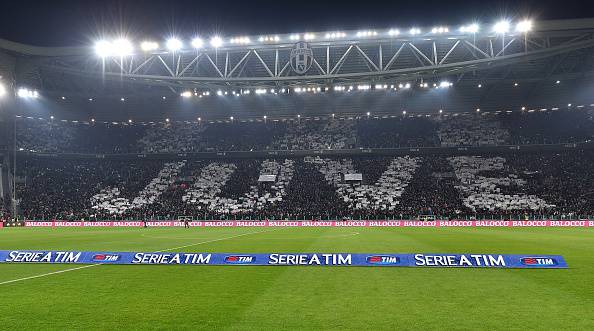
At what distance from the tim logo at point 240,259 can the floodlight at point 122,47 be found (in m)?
29.5

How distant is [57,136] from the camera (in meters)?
64.4

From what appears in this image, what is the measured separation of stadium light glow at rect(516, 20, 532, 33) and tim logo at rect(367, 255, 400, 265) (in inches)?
1101

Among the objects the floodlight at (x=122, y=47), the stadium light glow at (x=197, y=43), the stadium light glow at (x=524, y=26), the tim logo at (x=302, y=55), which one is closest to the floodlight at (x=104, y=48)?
the floodlight at (x=122, y=47)

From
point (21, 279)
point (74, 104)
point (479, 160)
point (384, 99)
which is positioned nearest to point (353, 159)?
point (384, 99)

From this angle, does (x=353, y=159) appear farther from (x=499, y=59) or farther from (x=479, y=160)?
(x=499, y=59)

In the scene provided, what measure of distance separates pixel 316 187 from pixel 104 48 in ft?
91.6

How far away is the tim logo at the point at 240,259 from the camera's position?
12891 millimetres

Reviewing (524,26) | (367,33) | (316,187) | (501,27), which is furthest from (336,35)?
(316,187)

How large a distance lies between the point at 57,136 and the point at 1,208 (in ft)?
53.8

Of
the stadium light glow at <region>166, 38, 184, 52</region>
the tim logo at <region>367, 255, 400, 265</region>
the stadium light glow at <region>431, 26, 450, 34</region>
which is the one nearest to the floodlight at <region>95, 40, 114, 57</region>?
Result: the stadium light glow at <region>166, 38, 184, 52</region>

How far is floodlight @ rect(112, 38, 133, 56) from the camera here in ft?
122

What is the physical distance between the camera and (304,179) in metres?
57.3

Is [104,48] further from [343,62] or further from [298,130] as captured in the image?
[298,130]

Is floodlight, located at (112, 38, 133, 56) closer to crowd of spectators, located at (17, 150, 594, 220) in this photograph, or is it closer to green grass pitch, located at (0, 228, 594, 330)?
crowd of spectators, located at (17, 150, 594, 220)
